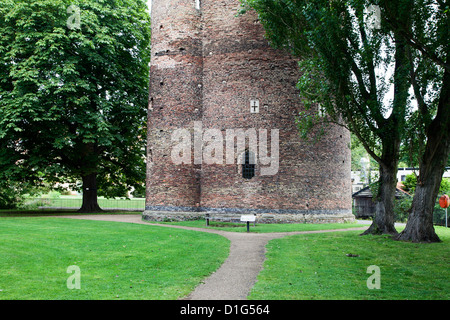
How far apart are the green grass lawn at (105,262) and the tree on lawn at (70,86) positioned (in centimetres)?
986

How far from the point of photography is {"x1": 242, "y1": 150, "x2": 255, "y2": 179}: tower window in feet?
72.5

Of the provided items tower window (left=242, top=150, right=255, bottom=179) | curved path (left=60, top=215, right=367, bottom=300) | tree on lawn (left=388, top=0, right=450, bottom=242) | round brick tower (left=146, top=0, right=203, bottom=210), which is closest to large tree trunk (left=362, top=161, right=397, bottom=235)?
tree on lawn (left=388, top=0, right=450, bottom=242)

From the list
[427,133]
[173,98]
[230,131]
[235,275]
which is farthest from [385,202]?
[173,98]

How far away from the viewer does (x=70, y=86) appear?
22.5m

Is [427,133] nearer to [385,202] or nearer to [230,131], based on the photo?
[385,202]

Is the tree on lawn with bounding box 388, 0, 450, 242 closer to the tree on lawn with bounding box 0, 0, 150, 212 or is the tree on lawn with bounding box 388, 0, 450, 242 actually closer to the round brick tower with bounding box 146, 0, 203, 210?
the round brick tower with bounding box 146, 0, 203, 210

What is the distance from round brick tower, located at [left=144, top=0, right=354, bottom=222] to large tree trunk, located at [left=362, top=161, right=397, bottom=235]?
5938mm

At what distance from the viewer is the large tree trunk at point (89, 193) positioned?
28.4m

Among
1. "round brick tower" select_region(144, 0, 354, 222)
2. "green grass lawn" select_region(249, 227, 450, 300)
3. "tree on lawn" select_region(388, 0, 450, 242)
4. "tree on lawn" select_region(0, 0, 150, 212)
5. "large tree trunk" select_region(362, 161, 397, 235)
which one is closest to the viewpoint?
"green grass lawn" select_region(249, 227, 450, 300)

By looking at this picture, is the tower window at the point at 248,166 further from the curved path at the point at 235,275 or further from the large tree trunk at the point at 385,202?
the curved path at the point at 235,275

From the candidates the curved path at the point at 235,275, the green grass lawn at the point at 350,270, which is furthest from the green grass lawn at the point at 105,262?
the green grass lawn at the point at 350,270

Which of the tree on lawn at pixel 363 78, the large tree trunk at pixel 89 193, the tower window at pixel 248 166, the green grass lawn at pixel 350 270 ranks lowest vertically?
the green grass lawn at pixel 350 270

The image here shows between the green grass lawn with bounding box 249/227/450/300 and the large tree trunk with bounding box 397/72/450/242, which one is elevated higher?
the large tree trunk with bounding box 397/72/450/242

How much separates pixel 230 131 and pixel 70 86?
9519 mm
